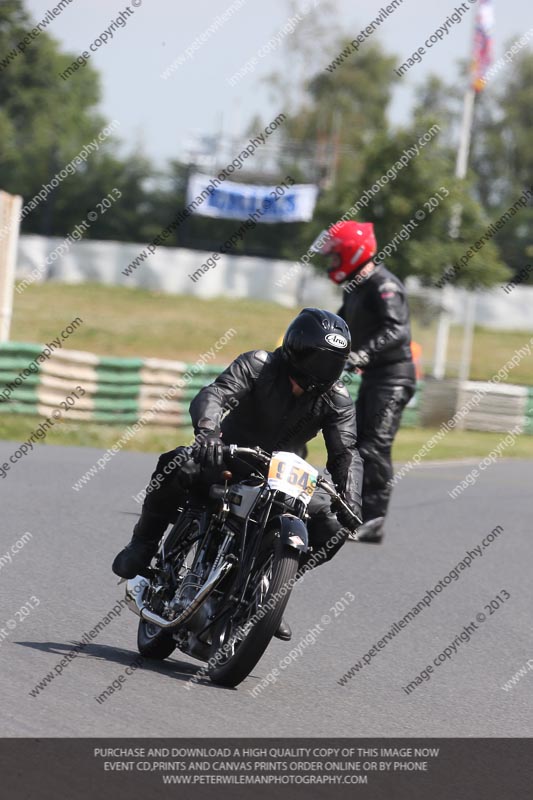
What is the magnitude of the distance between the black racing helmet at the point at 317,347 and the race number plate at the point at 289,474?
53cm

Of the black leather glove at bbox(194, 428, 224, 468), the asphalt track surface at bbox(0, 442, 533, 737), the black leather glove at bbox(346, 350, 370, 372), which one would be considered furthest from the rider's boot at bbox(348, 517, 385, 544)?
the black leather glove at bbox(194, 428, 224, 468)

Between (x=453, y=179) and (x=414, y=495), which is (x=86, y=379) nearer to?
(x=414, y=495)

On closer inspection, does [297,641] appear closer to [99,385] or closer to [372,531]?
[372,531]

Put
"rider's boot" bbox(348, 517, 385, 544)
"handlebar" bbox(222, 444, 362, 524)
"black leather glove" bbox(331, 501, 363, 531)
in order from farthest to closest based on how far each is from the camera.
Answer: "rider's boot" bbox(348, 517, 385, 544) → "black leather glove" bbox(331, 501, 363, 531) → "handlebar" bbox(222, 444, 362, 524)

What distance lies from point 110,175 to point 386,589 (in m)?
49.2

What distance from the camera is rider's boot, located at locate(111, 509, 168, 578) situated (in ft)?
18.9

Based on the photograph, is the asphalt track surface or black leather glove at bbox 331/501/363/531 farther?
black leather glove at bbox 331/501/363/531

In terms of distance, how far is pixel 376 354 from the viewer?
9484 millimetres

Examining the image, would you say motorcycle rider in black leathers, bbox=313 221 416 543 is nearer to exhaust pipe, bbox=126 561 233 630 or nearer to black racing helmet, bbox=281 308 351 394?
black racing helmet, bbox=281 308 351 394

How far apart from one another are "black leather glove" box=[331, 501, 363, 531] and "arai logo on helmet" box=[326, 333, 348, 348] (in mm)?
627

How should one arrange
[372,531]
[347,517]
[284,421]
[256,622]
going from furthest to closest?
[372,531], [284,421], [347,517], [256,622]

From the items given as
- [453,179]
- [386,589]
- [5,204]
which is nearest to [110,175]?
[453,179]

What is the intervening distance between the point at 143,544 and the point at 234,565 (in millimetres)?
633

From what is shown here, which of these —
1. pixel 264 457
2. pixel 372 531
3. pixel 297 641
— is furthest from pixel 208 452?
pixel 372 531
